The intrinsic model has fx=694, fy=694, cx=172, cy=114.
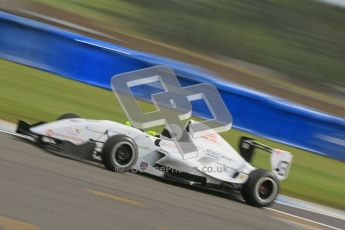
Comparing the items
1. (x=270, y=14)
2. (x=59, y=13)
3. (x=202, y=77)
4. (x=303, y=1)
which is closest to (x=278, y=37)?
(x=270, y=14)

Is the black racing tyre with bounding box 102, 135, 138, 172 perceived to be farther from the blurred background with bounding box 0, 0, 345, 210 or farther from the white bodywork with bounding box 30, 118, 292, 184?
the blurred background with bounding box 0, 0, 345, 210

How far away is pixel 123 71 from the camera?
1378 cm

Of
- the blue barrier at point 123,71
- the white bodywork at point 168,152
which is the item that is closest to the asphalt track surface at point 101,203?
the white bodywork at point 168,152

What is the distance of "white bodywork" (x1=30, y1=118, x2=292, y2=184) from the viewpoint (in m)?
7.91

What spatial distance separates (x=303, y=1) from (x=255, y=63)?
24.1 ft

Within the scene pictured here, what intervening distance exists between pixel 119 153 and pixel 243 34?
2781cm

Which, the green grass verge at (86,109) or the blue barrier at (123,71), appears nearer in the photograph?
the green grass verge at (86,109)

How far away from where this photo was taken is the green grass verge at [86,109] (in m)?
10.8

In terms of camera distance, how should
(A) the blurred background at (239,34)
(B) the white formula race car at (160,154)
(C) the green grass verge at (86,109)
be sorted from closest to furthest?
(B) the white formula race car at (160,154), (C) the green grass verge at (86,109), (A) the blurred background at (239,34)

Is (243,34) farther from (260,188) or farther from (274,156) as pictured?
(260,188)

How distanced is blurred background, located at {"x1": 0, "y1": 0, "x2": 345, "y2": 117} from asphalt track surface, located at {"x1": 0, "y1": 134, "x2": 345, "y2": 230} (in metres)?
20.4

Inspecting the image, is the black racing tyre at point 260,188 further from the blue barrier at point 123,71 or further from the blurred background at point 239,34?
the blurred background at point 239,34

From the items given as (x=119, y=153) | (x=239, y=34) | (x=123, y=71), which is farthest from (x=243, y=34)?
(x=119, y=153)

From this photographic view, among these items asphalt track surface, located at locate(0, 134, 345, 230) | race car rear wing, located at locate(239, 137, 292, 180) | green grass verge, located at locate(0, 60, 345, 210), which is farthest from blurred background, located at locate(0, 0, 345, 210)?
asphalt track surface, located at locate(0, 134, 345, 230)
